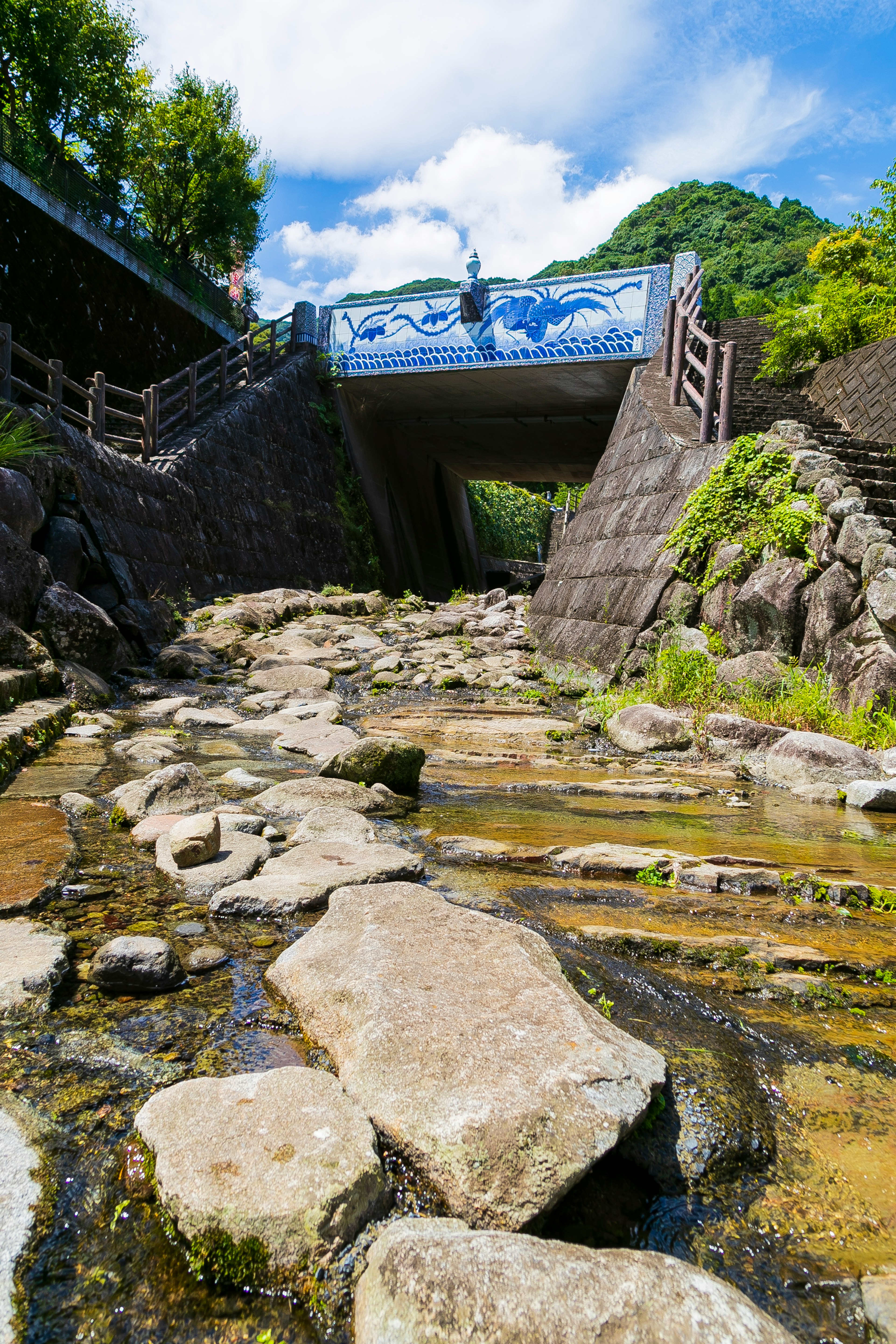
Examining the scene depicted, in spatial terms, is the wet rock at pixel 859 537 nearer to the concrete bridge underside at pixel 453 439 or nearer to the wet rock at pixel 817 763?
the wet rock at pixel 817 763

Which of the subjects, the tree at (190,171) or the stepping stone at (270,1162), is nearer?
the stepping stone at (270,1162)

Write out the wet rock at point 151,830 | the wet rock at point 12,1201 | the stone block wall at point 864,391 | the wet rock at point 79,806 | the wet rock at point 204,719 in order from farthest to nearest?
the stone block wall at point 864,391, the wet rock at point 204,719, the wet rock at point 79,806, the wet rock at point 151,830, the wet rock at point 12,1201

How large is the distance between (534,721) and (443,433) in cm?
1599

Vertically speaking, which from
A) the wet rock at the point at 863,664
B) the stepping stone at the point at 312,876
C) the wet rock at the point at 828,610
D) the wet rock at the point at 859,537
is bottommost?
Result: the stepping stone at the point at 312,876

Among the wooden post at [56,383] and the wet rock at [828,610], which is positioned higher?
the wooden post at [56,383]

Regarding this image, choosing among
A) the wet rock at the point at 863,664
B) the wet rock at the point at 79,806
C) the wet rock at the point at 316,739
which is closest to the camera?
the wet rock at the point at 79,806

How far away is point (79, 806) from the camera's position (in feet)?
11.4

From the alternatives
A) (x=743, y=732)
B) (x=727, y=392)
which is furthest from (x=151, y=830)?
(x=727, y=392)

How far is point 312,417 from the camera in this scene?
57.2 ft

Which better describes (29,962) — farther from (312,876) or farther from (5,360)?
(5,360)

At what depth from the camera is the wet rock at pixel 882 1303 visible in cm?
110

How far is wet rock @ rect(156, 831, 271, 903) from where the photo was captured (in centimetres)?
262

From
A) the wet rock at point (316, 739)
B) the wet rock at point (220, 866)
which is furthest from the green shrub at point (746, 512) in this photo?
the wet rock at point (220, 866)

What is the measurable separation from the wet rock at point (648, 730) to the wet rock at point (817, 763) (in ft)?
2.35
